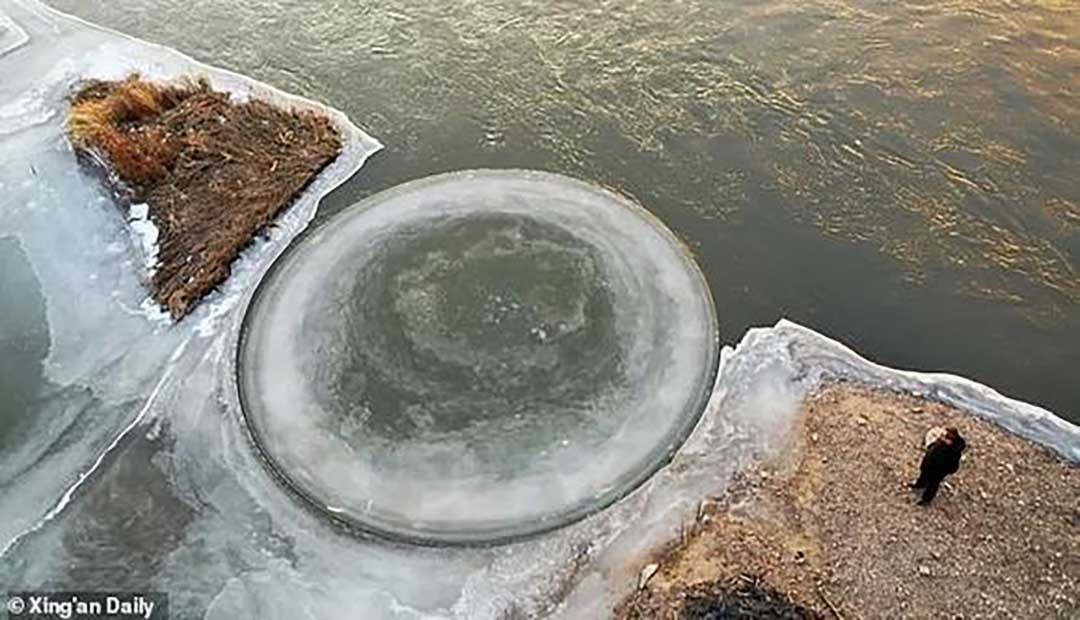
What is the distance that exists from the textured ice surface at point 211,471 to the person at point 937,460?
3.00ft

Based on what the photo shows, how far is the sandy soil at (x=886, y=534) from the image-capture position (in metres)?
5.45

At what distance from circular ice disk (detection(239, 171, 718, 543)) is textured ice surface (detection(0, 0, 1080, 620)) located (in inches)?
7.4

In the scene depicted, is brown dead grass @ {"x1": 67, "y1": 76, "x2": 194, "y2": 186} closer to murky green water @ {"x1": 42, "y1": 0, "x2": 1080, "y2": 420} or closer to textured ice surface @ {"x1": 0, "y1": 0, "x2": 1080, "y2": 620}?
textured ice surface @ {"x1": 0, "y1": 0, "x2": 1080, "y2": 620}

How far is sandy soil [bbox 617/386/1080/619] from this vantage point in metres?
5.45

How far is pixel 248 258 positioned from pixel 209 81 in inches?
108

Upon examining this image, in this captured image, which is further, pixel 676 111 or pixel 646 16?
pixel 646 16

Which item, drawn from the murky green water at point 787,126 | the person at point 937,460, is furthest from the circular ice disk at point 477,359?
the person at point 937,460

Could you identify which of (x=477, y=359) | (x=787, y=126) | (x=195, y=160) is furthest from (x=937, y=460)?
(x=195, y=160)

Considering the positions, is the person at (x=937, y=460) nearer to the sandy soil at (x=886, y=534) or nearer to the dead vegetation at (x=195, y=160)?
the sandy soil at (x=886, y=534)

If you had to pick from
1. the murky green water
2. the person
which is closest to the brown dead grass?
the murky green water

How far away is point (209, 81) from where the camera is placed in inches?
383

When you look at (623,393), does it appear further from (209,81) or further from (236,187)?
(209,81)

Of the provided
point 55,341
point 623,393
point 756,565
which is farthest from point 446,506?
point 55,341

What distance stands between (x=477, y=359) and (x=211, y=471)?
6.34 feet
